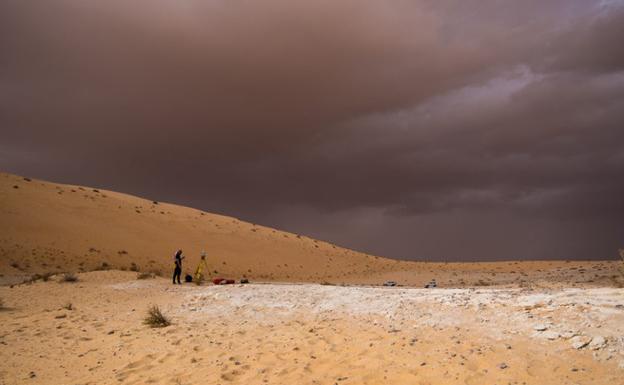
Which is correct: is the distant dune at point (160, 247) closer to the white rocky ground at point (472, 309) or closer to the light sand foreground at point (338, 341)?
the white rocky ground at point (472, 309)

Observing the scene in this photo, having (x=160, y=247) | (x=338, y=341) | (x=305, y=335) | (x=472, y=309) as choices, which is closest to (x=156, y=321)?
(x=305, y=335)

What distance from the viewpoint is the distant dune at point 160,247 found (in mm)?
29500

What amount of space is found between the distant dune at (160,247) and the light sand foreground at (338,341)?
14.3 meters

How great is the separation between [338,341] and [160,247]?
3413cm

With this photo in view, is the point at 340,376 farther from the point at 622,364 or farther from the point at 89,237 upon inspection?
the point at 89,237

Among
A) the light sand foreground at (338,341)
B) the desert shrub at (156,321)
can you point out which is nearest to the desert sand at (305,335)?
the light sand foreground at (338,341)

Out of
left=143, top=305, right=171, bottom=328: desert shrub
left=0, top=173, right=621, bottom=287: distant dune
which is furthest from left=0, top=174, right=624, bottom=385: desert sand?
left=0, top=173, right=621, bottom=287: distant dune

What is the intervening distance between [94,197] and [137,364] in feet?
152

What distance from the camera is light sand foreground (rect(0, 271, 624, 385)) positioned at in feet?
22.0

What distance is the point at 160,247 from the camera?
39469 mm

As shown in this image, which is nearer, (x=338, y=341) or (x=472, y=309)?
(x=338, y=341)

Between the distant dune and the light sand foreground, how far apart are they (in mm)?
14305

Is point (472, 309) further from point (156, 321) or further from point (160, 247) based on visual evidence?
point (160, 247)

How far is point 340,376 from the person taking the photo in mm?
6934
